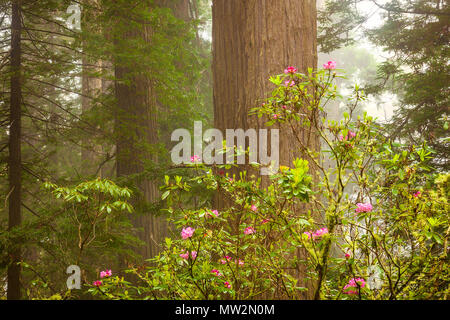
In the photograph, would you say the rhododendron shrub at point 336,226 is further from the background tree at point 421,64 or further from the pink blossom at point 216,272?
the background tree at point 421,64

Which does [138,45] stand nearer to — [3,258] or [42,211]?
[42,211]

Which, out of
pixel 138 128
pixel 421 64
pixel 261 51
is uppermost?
pixel 421 64

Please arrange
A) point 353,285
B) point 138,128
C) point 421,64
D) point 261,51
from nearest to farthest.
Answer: point 353,285, point 261,51, point 138,128, point 421,64

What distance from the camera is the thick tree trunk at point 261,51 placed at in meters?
3.48

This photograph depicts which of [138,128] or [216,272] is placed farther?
[138,128]

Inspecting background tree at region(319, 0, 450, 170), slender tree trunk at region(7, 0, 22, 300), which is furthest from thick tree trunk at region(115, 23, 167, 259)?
background tree at region(319, 0, 450, 170)

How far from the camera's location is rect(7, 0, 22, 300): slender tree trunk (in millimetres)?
4566

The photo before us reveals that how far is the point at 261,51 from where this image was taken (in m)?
3.55

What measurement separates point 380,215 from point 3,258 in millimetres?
4139


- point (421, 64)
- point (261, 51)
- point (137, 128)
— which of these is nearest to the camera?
point (261, 51)

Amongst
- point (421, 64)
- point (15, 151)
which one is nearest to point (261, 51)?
point (15, 151)

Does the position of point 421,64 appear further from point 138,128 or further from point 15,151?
point 15,151

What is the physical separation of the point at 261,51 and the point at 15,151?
11.1ft
